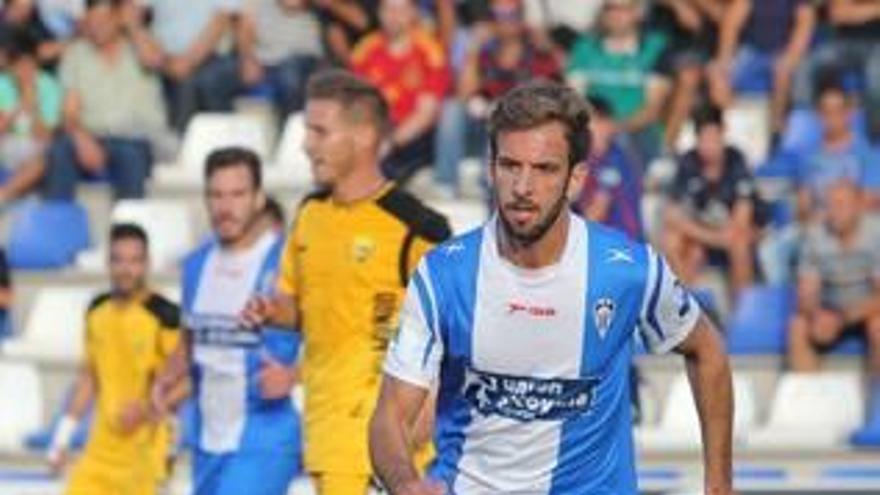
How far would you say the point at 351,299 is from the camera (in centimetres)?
923

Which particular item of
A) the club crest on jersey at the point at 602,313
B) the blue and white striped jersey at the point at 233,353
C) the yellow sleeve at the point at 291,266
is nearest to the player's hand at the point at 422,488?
the club crest on jersey at the point at 602,313

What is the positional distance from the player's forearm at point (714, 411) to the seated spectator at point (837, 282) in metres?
7.15

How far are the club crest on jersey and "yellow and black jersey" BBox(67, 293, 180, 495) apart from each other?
17.1 ft

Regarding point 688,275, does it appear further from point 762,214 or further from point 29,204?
point 29,204

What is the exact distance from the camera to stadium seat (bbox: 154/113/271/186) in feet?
54.0

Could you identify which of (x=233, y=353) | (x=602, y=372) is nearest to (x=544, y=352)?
(x=602, y=372)

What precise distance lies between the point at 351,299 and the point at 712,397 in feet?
7.96

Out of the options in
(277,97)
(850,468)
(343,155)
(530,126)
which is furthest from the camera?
(277,97)

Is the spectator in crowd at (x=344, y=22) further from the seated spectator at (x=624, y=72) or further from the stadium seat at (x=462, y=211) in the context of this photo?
the stadium seat at (x=462, y=211)

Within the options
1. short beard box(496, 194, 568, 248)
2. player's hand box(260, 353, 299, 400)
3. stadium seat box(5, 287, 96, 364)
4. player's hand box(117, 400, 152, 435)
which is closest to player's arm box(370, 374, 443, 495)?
short beard box(496, 194, 568, 248)

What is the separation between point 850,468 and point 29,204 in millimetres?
4961

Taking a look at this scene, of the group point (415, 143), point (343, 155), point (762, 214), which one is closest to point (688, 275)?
point (762, 214)

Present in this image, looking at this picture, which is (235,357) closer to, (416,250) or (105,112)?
(416,250)

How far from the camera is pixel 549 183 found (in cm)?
670
